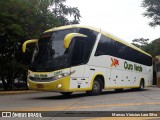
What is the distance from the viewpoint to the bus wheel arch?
51.8 ft

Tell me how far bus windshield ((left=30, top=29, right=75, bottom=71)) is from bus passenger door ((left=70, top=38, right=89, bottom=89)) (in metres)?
0.51

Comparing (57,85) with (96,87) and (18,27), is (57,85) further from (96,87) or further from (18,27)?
(18,27)

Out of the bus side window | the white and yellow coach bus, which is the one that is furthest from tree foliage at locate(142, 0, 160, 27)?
the bus side window

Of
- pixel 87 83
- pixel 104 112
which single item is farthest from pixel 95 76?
pixel 104 112

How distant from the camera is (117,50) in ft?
60.2

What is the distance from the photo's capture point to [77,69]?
46.9 feet

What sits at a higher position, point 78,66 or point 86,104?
point 78,66

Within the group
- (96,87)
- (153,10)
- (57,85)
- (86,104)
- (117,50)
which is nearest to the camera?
(86,104)

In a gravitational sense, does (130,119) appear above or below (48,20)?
below

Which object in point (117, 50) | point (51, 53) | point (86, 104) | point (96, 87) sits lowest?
point (86, 104)

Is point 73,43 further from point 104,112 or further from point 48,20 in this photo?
point 48,20

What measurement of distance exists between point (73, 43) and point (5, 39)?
1100cm

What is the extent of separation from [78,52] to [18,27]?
871 centimetres

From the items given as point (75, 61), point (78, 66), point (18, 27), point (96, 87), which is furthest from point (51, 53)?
point (18, 27)
